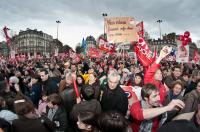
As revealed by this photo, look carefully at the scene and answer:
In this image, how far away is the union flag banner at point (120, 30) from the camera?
18.3 meters

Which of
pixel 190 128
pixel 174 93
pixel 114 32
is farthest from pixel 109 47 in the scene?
pixel 190 128

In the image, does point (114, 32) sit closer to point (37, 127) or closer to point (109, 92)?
point (109, 92)

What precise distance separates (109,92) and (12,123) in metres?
1.76

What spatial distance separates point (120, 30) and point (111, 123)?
14.7 meters

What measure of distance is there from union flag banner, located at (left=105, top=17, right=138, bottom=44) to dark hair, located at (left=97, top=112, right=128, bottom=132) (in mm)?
14258

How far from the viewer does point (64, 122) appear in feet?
21.8

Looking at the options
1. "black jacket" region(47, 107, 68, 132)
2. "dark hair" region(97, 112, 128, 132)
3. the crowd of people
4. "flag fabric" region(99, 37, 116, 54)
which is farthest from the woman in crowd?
"flag fabric" region(99, 37, 116, 54)

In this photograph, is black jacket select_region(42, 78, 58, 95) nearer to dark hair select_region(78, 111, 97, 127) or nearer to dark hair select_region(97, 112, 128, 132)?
dark hair select_region(78, 111, 97, 127)

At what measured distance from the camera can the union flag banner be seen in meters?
18.3

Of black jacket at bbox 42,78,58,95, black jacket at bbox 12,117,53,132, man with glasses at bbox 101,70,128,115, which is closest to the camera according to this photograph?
black jacket at bbox 12,117,53,132

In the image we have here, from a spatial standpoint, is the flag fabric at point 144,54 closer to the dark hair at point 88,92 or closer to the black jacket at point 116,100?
the black jacket at point 116,100

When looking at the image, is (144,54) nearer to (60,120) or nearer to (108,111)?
(60,120)

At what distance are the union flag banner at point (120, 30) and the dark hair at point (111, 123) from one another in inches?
561

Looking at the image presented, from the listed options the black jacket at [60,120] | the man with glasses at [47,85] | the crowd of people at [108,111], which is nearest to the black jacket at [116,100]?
the crowd of people at [108,111]
